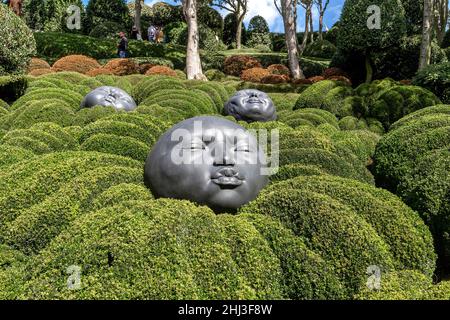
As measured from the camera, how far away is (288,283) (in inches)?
126

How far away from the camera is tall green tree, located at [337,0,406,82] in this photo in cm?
1389

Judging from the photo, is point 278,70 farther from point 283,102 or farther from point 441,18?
point 441,18

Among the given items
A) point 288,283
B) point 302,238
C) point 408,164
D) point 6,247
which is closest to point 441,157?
point 408,164

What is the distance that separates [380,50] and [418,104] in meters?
5.96

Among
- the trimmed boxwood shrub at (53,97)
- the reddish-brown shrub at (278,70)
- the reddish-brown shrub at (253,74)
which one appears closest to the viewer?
the trimmed boxwood shrub at (53,97)

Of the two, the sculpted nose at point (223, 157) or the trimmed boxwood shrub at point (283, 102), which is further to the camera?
the trimmed boxwood shrub at point (283, 102)

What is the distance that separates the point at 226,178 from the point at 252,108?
435 centimetres

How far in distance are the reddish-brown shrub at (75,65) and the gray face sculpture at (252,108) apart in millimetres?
8800

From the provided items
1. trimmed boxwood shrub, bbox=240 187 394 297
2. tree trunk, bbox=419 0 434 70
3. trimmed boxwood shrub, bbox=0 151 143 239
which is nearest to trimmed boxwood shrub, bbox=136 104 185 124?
trimmed boxwood shrub, bbox=0 151 143 239

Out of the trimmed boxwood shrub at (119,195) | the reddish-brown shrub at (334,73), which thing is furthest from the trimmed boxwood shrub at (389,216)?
the reddish-brown shrub at (334,73)

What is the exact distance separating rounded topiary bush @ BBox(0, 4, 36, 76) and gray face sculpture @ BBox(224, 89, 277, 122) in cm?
554

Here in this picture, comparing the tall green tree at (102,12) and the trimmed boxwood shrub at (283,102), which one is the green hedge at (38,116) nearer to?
the trimmed boxwood shrub at (283,102)

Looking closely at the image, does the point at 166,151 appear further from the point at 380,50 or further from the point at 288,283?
the point at 380,50

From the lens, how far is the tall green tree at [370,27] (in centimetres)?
1389
